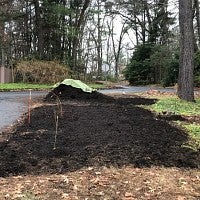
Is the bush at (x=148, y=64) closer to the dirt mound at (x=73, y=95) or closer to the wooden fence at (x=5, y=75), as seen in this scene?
the wooden fence at (x=5, y=75)

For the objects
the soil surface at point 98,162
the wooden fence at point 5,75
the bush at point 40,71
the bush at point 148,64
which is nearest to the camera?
the soil surface at point 98,162

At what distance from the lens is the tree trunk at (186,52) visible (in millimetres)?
15609

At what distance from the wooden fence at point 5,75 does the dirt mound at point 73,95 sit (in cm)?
1627

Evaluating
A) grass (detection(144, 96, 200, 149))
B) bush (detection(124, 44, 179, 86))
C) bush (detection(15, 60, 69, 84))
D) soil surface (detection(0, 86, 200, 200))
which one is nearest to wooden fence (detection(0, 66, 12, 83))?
bush (detection(15, 60, 69, 84))

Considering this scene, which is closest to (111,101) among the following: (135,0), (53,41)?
(53,41)

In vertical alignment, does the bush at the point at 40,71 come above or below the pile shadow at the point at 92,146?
above

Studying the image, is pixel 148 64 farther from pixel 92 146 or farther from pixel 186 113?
pixel 92 146

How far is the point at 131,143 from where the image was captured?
7.02 meters

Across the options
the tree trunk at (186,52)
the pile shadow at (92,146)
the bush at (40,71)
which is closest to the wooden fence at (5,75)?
the bush at (40,71)

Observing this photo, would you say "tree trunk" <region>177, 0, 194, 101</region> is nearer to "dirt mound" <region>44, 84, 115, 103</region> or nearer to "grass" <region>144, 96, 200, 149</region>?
"grass" <region>144, 96, 200, 149</region>

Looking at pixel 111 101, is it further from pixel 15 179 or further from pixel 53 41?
pixel 53 41

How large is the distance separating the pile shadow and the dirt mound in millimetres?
6725

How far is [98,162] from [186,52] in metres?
10.8

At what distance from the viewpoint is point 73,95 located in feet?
55.5
